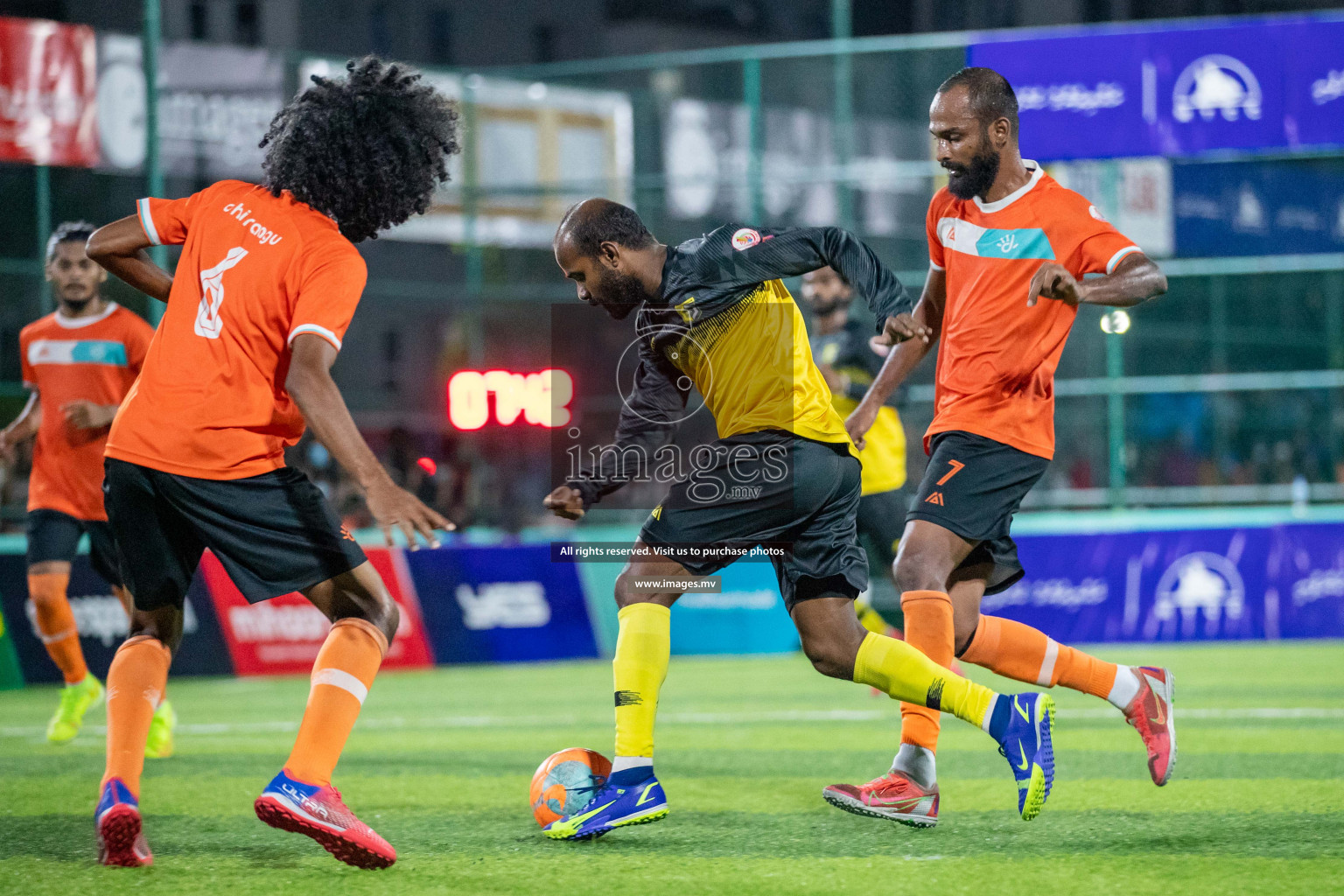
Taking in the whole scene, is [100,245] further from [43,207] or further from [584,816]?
[43,207]

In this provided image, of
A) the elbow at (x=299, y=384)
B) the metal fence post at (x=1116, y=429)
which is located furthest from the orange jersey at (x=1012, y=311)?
the metal fence post at (x=1116, y=429)

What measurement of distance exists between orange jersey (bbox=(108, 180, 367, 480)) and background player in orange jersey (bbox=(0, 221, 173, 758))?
3540 mm

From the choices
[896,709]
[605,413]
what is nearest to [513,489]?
[605,413]

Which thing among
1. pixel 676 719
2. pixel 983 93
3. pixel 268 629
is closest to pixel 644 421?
pixel 983 93

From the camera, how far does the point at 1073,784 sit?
222 inches

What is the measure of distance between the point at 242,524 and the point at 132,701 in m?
0.65

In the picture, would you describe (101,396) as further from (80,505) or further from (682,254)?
(682,254)

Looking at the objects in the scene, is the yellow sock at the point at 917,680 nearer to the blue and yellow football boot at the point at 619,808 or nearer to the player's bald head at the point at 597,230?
the blue and yellow football boot at the point at 619,808

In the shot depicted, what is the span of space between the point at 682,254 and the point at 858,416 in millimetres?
929

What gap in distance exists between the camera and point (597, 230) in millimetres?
4535

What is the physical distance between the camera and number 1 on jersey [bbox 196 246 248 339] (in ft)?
13.9

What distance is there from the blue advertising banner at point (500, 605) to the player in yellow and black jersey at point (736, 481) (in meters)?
8.55

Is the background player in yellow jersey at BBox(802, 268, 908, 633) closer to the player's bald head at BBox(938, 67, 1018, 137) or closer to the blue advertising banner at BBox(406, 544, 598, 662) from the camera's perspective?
the player's bald head at BBox(938, 67, 1018, 137)

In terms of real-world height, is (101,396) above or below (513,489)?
above
